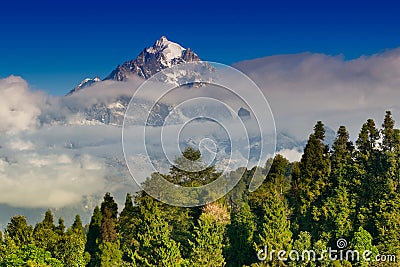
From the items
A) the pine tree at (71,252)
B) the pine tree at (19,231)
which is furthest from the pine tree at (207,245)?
the pine tree at (19,231)

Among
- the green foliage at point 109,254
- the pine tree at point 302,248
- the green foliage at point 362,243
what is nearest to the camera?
the pine tree at point 302,248

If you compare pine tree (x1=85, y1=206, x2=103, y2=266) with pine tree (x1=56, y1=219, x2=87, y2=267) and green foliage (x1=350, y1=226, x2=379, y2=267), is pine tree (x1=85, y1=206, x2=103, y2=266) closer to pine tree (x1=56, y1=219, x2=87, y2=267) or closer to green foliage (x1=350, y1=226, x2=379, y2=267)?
pine tree (x1=56, y1=219, x2=87, y2=267)

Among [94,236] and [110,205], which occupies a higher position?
[110,205]

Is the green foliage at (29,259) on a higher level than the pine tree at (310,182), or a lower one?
lower

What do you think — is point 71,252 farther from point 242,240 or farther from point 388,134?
point 388,134

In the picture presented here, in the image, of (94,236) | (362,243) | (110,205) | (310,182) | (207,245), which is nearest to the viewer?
(362,243)

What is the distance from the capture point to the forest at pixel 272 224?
4028 cm

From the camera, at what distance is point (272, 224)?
40844 mm

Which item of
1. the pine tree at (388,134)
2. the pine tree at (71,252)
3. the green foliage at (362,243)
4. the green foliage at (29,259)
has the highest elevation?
the pine tree at (388,134)

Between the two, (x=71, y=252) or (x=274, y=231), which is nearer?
(x=274, y=231)

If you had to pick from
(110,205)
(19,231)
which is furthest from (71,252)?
(110,205)

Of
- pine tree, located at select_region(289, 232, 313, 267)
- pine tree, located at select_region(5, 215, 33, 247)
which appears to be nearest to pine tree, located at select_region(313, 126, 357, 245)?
pine tree, located at select_region(289, 232, 313, 267)

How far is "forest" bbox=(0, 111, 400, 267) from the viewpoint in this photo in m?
40.3

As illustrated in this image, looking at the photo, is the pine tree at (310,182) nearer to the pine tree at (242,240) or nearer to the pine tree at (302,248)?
Result: the pine tree at (302,248)
